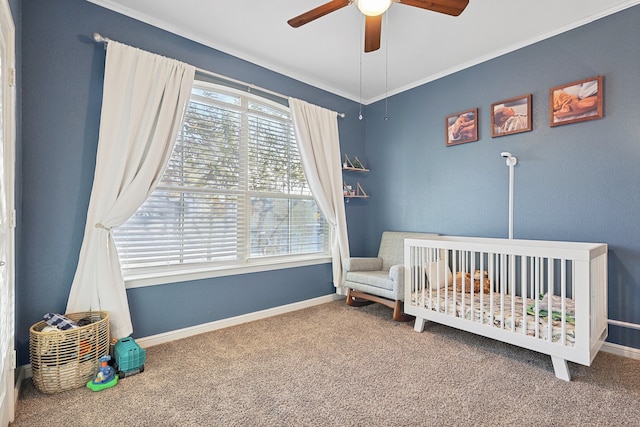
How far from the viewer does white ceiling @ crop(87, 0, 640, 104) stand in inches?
88.6

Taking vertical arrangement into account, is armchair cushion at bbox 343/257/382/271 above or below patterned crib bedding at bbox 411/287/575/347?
above

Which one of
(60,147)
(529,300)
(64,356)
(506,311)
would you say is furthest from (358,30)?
(64,356)

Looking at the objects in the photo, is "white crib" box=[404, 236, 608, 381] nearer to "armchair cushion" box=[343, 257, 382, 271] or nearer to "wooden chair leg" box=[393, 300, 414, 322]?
"wooden chair leg" box=[393, 300, 414, 322]

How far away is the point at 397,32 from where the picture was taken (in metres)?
2.55

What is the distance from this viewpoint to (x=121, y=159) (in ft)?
7.13

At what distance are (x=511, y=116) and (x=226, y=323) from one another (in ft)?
10.5

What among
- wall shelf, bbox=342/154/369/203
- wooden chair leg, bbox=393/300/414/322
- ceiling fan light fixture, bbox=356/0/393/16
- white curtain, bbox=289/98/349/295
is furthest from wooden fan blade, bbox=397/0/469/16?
wooden chair leg, bbox=393/300/414/322

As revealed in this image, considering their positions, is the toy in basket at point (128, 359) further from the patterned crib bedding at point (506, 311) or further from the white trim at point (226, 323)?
the patterned crib bedding at point (506, 311)

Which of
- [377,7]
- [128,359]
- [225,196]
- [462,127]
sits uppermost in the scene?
[377,7]

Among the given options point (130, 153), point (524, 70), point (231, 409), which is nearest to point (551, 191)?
point (524, 70)

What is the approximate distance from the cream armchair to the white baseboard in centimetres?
145

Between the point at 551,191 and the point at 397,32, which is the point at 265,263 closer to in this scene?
the point at 397,32

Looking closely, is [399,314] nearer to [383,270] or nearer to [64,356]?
[383,270]

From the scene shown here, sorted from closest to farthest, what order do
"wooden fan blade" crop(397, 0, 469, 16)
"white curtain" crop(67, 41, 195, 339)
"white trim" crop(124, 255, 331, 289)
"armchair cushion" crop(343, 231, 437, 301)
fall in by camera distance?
"wooden fan blade" crop(397, 0, 469, 16)
"white curtain" crop(67, 41, 195, 339)
"white trim" crop(124, 255, 331, 289)
"armchair cushion" crop(343, 231, 437, 301)
